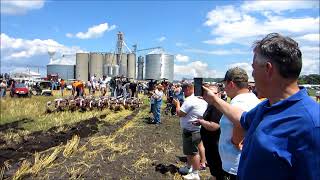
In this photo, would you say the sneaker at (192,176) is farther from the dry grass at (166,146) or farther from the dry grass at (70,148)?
the dry grass at (70,148)

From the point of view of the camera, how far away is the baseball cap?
489 cm

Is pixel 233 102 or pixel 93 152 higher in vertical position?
pixel 233 102

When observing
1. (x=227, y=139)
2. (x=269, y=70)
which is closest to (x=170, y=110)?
(x=227, y=139)

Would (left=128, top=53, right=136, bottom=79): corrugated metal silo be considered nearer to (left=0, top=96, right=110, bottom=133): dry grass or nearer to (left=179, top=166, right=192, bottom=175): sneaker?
(left=0, top=96, right=110, bottom=133): dry grass

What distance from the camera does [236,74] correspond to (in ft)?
16.1

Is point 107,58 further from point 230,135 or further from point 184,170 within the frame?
point 230,135

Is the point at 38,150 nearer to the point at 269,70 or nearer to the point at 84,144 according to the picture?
the point at 84,144

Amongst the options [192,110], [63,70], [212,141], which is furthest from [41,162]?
[63,70]

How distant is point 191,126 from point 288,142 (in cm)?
598

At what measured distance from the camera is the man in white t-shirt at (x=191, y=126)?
8320 millimetres

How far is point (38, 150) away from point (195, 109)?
16.2 feet

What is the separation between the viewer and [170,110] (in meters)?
24.6

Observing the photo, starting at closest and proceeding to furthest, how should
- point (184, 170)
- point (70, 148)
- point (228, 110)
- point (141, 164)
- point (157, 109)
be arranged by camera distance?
point (228, 110), point (184, 170), point (141, 164), point (70, 148), point (157, 109)

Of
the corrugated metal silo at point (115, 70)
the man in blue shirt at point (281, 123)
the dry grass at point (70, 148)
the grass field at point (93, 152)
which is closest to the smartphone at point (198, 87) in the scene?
the man in blue shirt at point (281, 123)
